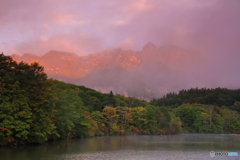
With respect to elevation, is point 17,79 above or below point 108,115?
above

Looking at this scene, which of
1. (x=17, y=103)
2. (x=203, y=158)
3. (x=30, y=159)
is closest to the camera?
(x=30, y=159)

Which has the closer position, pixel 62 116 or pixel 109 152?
pixel 109 152

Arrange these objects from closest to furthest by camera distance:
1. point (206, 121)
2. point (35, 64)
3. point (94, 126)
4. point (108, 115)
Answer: point (35, 64) → point (94, 126) → point (108, 115) → point (206, 121)

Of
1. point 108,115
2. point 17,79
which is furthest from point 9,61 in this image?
point 108,115

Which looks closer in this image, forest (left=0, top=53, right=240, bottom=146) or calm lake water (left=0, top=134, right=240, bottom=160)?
calm lake water (left=0, top=134, right=240, bottom=160)

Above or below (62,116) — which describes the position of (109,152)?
below

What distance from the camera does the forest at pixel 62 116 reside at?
124 feet

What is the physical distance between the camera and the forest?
37850mm

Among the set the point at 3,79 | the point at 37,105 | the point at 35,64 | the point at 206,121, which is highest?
the point at 35,64

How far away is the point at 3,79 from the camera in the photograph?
38.2m

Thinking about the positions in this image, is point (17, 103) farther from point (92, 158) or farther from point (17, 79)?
point (92, 158)

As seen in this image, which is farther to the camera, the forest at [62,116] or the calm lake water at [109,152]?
the forest at [62,116]

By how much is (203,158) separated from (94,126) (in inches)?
1901

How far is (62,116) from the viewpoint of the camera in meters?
51.2
